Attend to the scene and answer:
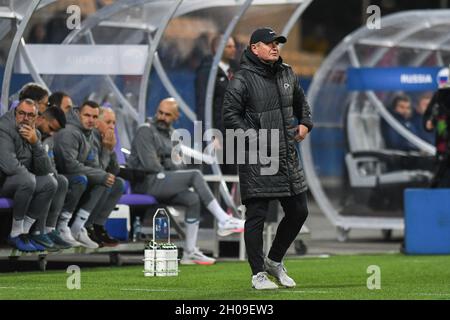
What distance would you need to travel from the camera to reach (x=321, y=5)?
4438 cm

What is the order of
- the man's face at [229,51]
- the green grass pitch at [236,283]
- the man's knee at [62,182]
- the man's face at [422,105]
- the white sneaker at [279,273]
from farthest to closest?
the man's face at [422,105]
the man's face at [229,51]
the man's knee at [62,182]
the white sneaker at [279,273]
the green grass pitch at [236,283]

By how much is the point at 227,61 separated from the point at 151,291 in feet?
23.2

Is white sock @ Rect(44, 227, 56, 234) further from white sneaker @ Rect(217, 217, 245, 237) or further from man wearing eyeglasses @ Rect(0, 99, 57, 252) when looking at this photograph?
white sneaker @ Rect(217, 217, 245, 237)

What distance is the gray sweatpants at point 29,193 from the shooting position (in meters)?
13.8

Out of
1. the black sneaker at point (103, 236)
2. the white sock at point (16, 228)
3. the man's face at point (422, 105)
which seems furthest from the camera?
the man's face at point (422, 105)

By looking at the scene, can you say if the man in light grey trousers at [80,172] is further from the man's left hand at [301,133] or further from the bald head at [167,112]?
the man's left hand at [301,133]

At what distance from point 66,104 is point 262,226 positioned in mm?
4244

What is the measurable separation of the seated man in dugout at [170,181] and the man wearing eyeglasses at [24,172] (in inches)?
82.6

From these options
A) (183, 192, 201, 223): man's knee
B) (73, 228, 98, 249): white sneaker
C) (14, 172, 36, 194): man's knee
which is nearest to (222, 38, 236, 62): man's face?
(183, 192, 201, 223): man's knee

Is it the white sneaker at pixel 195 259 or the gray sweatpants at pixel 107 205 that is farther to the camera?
the white sneaker at pixel 195 259

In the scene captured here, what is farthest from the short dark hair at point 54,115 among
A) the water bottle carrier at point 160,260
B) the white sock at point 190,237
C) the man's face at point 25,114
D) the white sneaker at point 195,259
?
the white sneaker at point 195,259

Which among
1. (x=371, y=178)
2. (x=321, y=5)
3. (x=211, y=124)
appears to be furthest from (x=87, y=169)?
(x=321, y=5)

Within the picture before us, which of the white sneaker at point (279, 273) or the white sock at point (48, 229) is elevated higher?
the white sock at point (48, 229)

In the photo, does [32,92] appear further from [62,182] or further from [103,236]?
[103,236]
